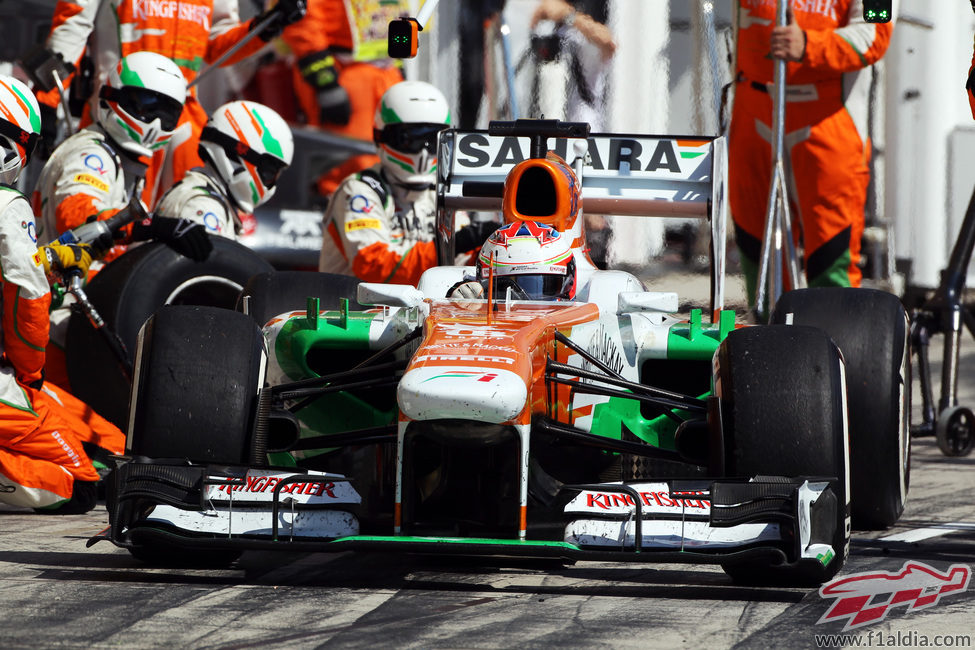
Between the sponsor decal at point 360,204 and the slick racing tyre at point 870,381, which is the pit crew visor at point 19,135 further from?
the slick racing tyre at point 870,381

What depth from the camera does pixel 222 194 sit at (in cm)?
823

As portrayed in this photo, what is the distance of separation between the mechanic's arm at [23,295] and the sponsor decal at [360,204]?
249 cm

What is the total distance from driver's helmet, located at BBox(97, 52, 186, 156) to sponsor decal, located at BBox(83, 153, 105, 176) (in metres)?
0.21

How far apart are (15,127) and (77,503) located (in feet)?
5.09

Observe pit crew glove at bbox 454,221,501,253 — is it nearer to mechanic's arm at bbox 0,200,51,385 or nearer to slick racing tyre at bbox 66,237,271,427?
slick racing tyre at bbox 66,237,271,427

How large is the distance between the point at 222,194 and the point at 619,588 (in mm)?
4188

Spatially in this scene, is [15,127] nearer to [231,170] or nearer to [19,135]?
[19,135]

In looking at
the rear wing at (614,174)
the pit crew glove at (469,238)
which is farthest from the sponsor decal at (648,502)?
the pit crew glove at (469,238)

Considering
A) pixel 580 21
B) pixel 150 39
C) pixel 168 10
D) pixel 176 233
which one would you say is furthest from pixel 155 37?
pixel 580 21

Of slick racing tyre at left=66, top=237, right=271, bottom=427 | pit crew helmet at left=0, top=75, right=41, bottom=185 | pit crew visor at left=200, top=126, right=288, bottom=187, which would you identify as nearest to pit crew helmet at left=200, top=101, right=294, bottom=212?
pit crew visor at left=200, top=126, right=288, bottom=187

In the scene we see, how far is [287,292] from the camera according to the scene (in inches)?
254

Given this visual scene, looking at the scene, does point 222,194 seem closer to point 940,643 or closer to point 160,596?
point 160,596

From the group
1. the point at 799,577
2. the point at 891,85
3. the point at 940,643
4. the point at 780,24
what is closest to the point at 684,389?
the point at 799,577

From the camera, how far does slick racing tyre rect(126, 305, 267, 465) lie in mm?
4934
